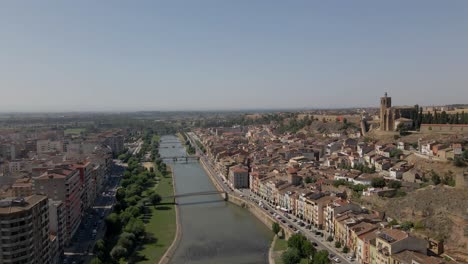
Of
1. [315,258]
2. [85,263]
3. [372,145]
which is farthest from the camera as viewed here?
[372,145]

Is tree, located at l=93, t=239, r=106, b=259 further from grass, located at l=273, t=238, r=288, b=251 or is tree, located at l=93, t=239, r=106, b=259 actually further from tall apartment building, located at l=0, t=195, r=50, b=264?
grass, located at l=273, t=238, r=288, b=251

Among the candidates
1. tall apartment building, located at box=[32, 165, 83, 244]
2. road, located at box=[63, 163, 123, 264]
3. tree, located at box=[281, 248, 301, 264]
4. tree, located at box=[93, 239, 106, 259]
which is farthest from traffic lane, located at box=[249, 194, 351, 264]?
tall apartment building, located at box=[32, 165, 83, 244]

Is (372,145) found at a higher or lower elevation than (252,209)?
higher

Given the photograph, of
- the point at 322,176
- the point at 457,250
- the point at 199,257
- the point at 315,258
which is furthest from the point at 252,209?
the point at 457,250

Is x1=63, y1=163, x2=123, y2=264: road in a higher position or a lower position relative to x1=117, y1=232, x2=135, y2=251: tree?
lower

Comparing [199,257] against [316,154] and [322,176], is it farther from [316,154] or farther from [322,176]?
[316,154]

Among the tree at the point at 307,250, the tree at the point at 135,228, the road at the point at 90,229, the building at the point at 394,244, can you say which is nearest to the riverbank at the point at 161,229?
the tree at the point at 135,228

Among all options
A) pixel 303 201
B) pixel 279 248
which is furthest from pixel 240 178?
pixel 279 248

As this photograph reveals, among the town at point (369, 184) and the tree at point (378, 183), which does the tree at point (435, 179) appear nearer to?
the town at point (369, 184)

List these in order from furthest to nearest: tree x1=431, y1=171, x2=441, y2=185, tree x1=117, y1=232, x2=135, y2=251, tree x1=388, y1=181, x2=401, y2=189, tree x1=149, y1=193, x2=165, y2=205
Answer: tree x1=149, y1=193, x2=165, y2=205
tree x1=388, y1=181, x2=401, y2=189
tree x1=431, y1=171, x2=441, y2=185
tree x1=117, y1=232, x2=135, y2=251
